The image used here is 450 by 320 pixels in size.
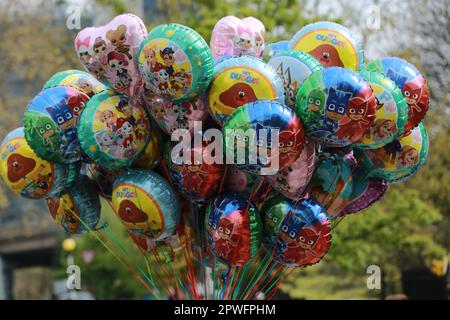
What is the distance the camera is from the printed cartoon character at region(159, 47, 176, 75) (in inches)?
211

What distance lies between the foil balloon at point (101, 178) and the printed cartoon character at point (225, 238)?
136cm

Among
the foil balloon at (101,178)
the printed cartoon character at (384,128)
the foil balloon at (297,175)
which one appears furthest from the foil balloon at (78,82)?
the printed cartoon character at (384,128)

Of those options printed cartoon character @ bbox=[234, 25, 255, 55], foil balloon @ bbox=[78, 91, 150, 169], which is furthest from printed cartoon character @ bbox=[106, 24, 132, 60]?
printed cartoon character @ bbox=[234, 25, 255, 55]

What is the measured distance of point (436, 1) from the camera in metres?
16.7

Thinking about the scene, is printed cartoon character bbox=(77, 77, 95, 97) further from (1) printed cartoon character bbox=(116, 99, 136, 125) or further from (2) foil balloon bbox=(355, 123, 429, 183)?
(2) foil balloon bbox=(355, 123, 429, 183)

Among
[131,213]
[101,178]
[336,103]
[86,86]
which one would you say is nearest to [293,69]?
[336,103]

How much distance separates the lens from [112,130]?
5703mm

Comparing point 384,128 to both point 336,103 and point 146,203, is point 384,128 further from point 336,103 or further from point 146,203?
point 146,203

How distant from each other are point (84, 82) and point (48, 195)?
1.05 m

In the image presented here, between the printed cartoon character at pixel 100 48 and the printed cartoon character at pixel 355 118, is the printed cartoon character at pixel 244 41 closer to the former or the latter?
the printed cartoon character at pixel 100 48

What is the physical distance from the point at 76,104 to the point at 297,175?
1949mm

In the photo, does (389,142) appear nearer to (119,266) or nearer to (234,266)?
(234,266)

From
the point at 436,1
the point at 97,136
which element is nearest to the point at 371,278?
the point at 97,136

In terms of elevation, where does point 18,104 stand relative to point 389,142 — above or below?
above
